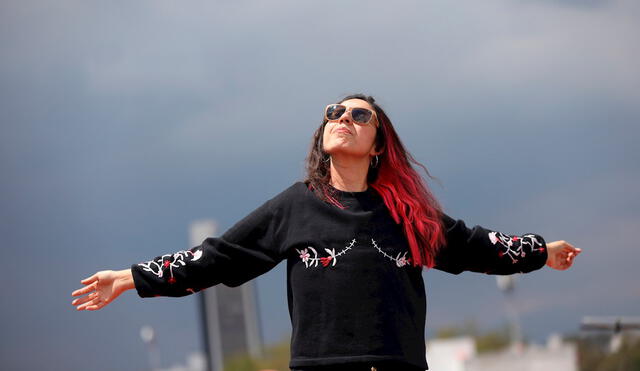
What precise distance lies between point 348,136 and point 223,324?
284 feet

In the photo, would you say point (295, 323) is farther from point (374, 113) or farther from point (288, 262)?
point (374, 113)

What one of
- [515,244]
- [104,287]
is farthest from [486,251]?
[104,287]

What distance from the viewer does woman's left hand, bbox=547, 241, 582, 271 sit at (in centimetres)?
580

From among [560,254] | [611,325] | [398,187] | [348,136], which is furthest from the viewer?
[611,325]

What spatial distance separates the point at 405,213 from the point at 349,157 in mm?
435

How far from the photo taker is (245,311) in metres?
92.2

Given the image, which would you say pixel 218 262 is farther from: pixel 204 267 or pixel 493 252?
pixel 493 252

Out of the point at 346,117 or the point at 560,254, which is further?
the point at 560,254

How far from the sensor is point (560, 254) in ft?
19.2

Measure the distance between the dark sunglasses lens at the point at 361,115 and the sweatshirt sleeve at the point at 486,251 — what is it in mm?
705

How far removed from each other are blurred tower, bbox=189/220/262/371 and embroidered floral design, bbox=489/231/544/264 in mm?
83162

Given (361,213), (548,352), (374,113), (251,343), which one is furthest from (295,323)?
(251,343)

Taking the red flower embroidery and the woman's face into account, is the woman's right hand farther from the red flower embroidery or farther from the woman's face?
the woman's face

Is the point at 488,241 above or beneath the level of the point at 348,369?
above
